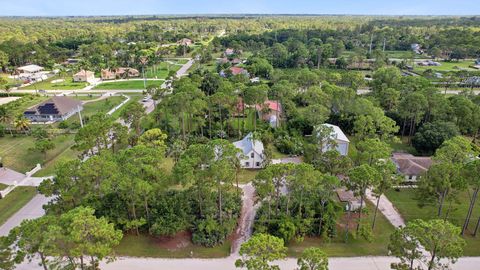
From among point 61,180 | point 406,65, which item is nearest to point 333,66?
point 406,65

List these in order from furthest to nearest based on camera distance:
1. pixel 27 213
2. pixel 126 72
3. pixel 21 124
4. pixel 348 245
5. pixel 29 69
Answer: pixel 29 69, pixel 126 72, pixel 21 124, pixel 27 213, pixel 348 245

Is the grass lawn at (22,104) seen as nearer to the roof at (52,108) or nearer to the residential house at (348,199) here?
the roof at (52,108)

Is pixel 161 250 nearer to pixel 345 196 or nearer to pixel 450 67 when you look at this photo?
pixel 345 196

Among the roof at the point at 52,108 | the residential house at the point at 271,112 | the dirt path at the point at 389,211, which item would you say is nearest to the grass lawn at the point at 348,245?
the dirt path at the point at 389,211

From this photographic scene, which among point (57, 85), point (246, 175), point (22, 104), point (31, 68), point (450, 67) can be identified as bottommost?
point (246, 175)

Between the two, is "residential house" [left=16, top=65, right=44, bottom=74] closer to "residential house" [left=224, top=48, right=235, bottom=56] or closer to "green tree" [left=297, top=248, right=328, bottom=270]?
"residential house" [left=224, top=48, right=235, bottom=56]

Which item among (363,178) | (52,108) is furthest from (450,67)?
(52,108)

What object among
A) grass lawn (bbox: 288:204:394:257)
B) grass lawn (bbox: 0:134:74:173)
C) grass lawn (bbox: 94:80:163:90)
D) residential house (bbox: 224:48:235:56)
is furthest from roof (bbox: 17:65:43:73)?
grass lawn (bbox: 288:204:394:257)
